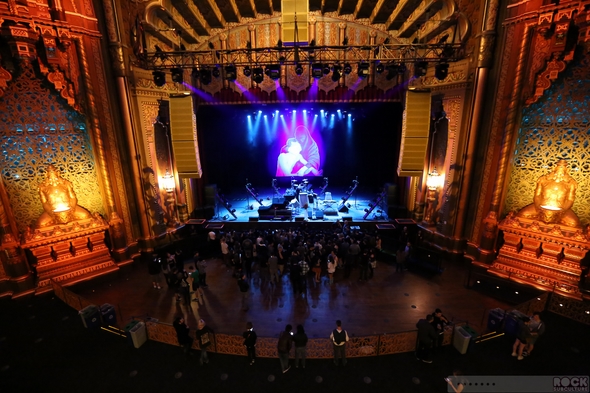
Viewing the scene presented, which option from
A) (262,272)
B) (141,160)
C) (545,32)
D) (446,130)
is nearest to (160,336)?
(262,272)

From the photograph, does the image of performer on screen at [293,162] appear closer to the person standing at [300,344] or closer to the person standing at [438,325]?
the person standing at [438,325]

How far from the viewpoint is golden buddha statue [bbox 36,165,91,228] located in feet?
29.6

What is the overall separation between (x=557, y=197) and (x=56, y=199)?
15098 millimetres

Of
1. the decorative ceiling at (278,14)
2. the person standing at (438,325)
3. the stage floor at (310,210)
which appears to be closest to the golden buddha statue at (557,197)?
the person standing at (438,325)

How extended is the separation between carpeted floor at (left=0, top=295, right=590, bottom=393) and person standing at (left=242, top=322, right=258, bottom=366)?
17 centimetres

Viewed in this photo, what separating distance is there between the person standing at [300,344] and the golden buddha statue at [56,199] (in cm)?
850

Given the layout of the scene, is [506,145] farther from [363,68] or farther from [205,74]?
[205,74]

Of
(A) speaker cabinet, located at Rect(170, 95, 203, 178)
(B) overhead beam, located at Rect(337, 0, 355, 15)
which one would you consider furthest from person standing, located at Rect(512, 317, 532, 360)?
(B) overhead beam, located at Rect(337, 0, 355, 15)

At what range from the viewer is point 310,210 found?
620 inches

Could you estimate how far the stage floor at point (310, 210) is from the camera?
571 inches

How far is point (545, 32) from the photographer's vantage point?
7871 millimetres

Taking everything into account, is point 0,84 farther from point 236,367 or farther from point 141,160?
point 236,367

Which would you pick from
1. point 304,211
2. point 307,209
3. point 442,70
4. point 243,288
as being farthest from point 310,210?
point 442,70

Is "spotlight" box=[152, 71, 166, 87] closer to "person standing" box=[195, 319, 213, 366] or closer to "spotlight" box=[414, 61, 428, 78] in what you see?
"person standing" box=[195, 319, 213, 366]
